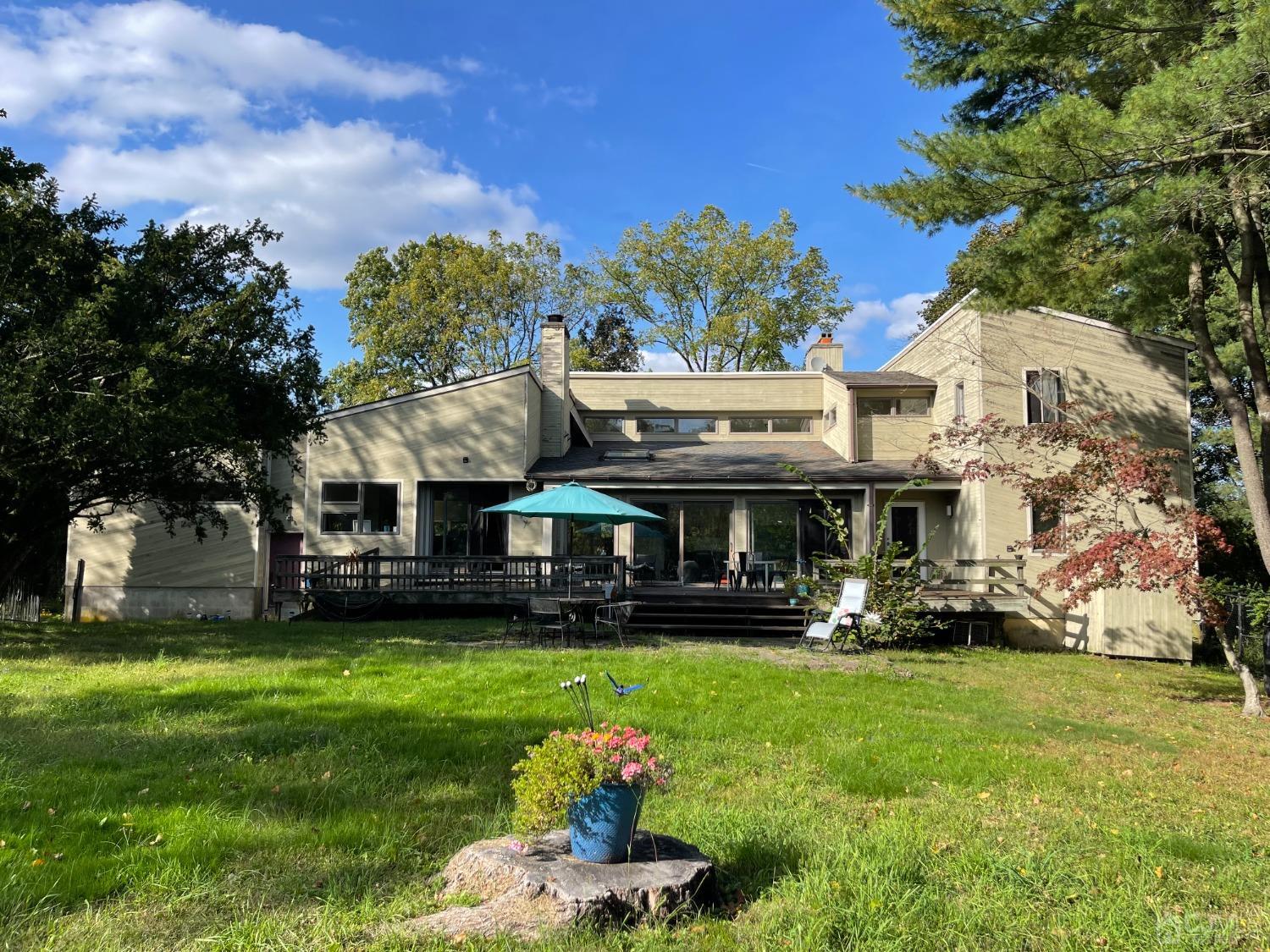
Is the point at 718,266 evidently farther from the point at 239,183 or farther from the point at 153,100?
the point at 153,100

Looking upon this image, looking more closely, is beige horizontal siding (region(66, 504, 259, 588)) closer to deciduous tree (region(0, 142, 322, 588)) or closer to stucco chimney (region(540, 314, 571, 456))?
deciduous tree (region(0, 142, 322, 588))

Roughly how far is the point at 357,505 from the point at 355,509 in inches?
4.7

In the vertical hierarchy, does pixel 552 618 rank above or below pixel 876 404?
below

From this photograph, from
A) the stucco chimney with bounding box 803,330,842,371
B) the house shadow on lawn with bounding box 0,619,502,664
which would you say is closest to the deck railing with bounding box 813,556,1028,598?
the house shadow on lawn with bounding box 0,619,502,664

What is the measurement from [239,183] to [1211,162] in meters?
13.1

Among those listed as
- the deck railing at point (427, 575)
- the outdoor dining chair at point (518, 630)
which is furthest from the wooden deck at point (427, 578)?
the outdoor dining chair at point (518, 630)

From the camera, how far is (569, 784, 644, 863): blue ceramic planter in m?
3.53

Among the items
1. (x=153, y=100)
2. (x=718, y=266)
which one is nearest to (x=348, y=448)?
(x=153, y=100)

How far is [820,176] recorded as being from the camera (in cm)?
1368

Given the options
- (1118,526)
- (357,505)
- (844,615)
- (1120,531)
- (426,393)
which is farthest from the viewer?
(426,393)

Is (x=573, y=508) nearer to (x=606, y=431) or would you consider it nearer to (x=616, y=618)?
(x=616, y=618)

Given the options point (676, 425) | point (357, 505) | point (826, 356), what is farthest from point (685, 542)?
point (826, 356)

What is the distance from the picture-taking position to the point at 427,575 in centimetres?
1596

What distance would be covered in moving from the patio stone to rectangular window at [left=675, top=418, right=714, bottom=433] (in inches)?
820
